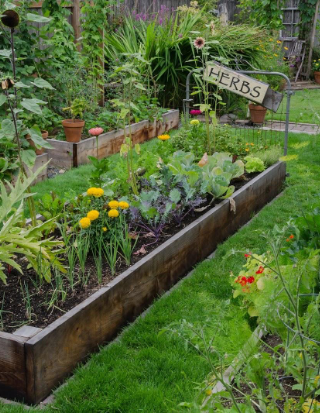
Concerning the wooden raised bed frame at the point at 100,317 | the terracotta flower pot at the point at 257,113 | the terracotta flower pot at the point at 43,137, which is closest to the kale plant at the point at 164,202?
the wooden raised bed frame at the point at 100,317

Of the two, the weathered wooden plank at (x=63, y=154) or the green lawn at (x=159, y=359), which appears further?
the weathered wooden plank at (x=63, y=154)

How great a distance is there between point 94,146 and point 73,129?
0.35 meters

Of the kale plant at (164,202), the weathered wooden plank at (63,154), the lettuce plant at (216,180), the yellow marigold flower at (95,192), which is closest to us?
the yellow marigold flower at (95,192)

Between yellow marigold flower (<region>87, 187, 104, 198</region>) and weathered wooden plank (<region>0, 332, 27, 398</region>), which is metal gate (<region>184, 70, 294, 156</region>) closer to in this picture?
yellow marigold flower (<region>87, 187, 104, 198</region>)

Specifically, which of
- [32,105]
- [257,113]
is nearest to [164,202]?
[32,105]

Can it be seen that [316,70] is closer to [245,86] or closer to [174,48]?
[174,48]

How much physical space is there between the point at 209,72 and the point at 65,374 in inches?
140

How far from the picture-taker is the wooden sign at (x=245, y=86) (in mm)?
5504

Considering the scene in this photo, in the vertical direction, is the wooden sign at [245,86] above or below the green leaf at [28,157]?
above

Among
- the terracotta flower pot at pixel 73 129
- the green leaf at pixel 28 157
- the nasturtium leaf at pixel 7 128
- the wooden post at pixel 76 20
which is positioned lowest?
the terracotta flower pot at pixel 73 129

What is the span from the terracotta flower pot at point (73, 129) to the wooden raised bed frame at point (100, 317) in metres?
2.43

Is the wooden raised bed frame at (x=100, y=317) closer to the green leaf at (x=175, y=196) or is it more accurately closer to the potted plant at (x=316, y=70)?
the green leaf at (x=175, y=196)

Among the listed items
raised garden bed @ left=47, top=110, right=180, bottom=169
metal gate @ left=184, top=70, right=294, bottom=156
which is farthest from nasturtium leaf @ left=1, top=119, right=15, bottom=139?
metal gate @ left=184, top=70, right=294, bottom=156

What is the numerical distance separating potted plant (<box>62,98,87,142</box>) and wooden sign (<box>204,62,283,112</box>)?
1681 millimetres
